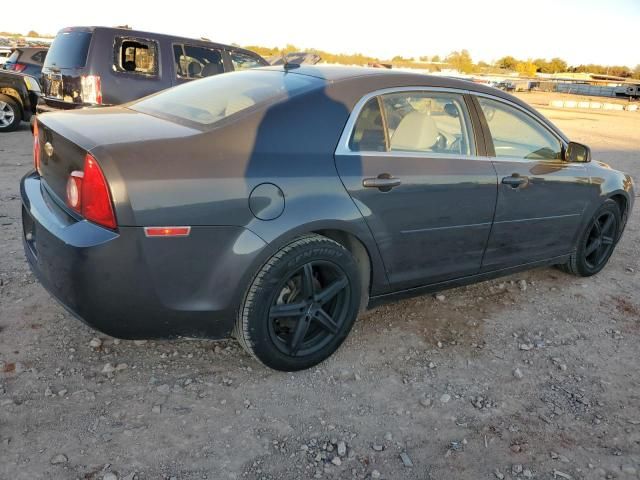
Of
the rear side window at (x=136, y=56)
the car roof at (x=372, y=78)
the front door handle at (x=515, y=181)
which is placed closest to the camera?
the car roof at (x=372, y=78)

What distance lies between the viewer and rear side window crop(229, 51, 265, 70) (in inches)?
341

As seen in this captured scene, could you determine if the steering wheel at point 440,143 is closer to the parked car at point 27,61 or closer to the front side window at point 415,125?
the front side window at point 415,125

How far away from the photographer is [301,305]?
9.27 ft

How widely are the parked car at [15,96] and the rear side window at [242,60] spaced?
4272mm

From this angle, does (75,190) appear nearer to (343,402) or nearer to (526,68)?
(343,402)

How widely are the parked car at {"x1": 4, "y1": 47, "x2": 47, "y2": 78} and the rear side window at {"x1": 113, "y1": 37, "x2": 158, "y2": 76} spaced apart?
17.9ft

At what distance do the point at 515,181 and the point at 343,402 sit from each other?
191cm

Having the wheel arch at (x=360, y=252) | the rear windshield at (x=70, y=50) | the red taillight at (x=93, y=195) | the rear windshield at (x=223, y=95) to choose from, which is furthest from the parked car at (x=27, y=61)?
the wheel arch at (x=360, y=252)

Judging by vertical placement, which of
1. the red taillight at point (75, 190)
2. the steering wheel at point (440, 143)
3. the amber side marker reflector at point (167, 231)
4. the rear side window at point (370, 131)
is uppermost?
the rear side window at point (370, 131)

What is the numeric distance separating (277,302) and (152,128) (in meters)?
1.07

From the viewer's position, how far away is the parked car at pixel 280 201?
234cm

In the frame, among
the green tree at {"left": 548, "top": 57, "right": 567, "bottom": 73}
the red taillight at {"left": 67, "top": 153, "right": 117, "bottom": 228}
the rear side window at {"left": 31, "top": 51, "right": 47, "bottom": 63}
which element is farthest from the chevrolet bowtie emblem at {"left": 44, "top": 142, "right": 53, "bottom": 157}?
the green tree at {"left": 548, "top": 57, "right": 567, "bottom": 73}

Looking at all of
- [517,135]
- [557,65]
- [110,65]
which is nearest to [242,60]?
[110,65]

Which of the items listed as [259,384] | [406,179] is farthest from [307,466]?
[406,179]
